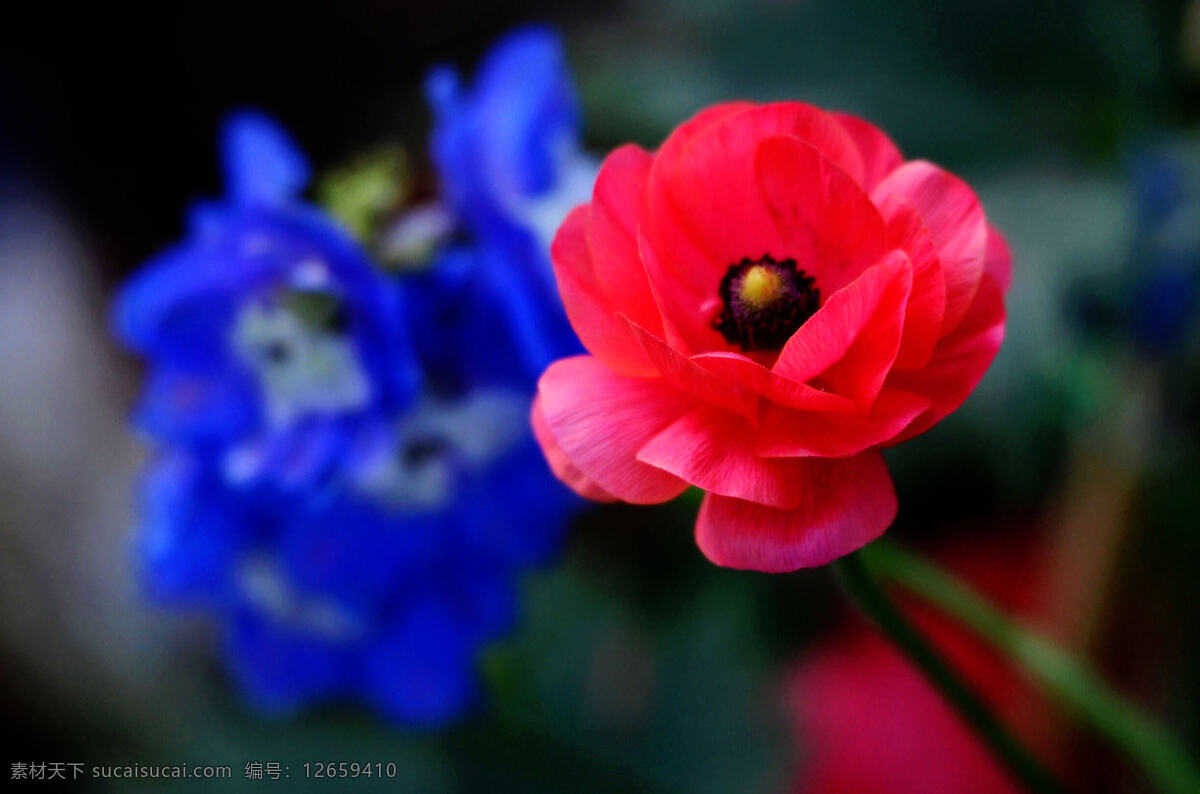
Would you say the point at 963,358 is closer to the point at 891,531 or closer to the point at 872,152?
the point at 872,152

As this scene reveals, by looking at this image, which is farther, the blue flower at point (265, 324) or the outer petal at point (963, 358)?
the blue flower at point (265, 324)

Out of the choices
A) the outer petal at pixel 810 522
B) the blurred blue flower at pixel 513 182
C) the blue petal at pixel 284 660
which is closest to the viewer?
the outer petal at pixel 810 522

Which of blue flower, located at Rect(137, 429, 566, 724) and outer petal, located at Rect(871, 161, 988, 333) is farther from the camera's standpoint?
blue flower, located at Rect(137, 429, 566, 724)

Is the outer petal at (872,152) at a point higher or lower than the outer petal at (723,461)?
higher

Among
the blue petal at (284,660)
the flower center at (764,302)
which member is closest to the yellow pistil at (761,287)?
the flower center at (764,302)

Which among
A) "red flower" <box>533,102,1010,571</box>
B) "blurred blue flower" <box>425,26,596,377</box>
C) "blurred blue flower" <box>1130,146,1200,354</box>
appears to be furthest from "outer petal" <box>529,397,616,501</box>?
"blurred blue flower" <box>1130,146,1200,354</box>

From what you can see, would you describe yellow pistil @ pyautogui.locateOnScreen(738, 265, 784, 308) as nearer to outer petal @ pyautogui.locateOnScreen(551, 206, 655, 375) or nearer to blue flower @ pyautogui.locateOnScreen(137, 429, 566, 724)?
outer petal @ pyautogui.locateOnScreen(551, 206, 655, 375)

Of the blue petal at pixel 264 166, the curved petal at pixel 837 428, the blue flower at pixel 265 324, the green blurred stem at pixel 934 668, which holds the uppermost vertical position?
the blue petal at pixel 264 166

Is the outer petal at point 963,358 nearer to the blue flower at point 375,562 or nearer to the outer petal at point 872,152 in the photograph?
the outer petal at point 872,152
